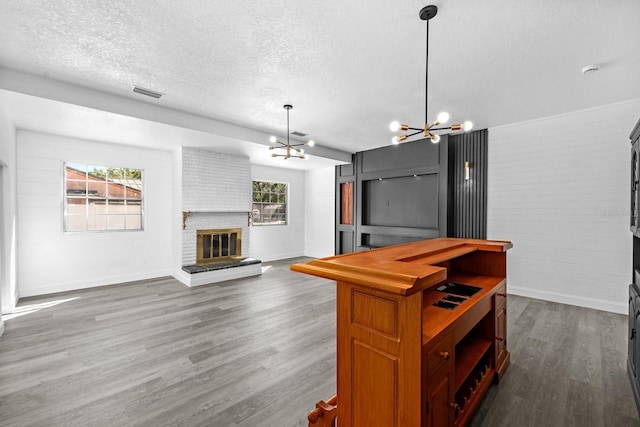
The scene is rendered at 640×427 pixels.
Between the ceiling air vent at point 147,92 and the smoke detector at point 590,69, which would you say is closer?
the smoke detector at point 590,69

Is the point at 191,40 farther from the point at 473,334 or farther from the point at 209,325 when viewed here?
the point at 473,334

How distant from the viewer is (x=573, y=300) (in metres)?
4.32

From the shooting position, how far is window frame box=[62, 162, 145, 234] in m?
4.96

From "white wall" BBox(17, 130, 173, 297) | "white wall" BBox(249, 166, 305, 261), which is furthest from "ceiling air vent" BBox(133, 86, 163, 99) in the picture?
"white wall" BBox(249, 166, 305, 261)

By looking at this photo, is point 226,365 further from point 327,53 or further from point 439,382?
point 327,53

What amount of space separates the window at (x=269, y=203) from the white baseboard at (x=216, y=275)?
1923mm

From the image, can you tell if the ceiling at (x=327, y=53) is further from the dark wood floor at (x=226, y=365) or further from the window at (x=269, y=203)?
the window at (x=269, y=203)

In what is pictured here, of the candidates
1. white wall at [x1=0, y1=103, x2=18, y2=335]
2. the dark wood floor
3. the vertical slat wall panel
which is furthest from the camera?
the vertical slat wall panel

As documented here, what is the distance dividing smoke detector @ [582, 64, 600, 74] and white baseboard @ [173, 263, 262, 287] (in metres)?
5.88

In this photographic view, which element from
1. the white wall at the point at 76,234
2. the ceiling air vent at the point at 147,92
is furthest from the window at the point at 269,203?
the ceiling air vent at the point at 147,92

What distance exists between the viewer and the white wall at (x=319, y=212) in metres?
8.18

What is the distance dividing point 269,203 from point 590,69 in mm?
6778

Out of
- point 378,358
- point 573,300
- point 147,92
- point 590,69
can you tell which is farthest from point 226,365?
point 573,300

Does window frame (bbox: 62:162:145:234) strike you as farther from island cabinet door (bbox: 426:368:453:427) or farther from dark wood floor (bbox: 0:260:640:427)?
island cabinet door (bbox: 426:368:453:427)
